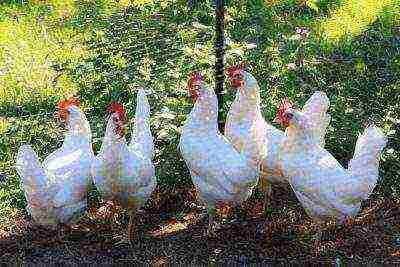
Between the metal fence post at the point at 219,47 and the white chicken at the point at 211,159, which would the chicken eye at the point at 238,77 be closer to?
the white chicken at the point at 211,159

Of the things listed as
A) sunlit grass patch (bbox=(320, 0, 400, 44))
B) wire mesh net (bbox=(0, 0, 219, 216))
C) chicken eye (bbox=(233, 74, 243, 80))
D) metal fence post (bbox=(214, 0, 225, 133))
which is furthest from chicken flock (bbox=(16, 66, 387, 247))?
sunlit grass patch (bbox=(320, 0, 400, 44))

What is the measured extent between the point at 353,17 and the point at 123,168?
13.6 ft

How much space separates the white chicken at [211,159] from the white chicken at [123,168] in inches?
11.8

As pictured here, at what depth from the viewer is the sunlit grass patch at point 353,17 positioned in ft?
24.3

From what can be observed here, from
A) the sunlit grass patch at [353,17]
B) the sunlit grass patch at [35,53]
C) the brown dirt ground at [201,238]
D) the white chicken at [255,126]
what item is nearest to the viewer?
the brown dirt ground at [201,238]

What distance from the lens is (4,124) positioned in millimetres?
6324

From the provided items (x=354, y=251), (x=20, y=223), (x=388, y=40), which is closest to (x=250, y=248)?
(x=354, y=251)

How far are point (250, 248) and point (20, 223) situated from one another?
1734 mm

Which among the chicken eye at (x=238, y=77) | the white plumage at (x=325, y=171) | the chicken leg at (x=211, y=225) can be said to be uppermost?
the chicken eye at (x=238, y=77)

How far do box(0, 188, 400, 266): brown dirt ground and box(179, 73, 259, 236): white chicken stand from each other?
30 centimetres

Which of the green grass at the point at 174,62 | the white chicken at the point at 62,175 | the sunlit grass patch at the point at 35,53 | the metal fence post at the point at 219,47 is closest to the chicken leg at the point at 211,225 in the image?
the green grass at the point at 174,62

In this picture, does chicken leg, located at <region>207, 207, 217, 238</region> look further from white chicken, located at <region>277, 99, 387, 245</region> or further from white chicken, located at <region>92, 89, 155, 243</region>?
white chicken, located at <region>277, 99, 387, 245</region>

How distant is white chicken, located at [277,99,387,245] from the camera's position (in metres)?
4.44

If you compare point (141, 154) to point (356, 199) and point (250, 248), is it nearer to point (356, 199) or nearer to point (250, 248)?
point (250, 248)
